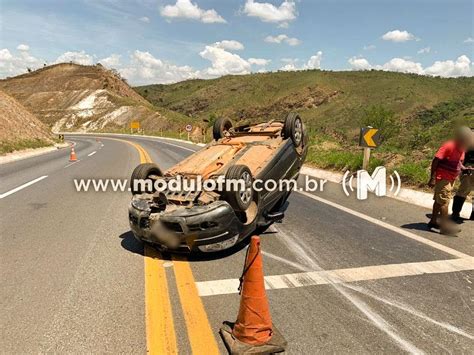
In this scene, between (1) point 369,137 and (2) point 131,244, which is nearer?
(2) point 131,244

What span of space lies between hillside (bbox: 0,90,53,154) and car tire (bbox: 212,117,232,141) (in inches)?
760

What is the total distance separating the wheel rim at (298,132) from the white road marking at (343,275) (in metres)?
3.38

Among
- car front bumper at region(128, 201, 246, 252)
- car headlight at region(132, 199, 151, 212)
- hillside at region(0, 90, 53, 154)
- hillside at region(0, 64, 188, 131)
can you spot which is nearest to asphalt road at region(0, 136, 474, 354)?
car front bumper at region(128, 201, 246, 252)

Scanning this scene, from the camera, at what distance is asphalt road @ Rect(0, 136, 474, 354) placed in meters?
2.99

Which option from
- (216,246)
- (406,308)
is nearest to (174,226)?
(216,246)

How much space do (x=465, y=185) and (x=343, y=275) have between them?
361 cm

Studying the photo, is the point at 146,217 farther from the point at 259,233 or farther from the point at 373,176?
the point at 373,176

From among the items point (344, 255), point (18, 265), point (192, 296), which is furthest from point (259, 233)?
point (18, 265)

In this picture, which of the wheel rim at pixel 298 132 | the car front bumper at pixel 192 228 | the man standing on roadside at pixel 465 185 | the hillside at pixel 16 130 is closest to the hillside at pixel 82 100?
the hillside at pixel 16 130

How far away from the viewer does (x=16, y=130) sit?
31000mm

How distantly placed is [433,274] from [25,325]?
4.17 meters

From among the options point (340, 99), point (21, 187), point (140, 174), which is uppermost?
point (340, 99)

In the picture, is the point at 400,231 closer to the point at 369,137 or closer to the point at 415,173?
the point at 415,173

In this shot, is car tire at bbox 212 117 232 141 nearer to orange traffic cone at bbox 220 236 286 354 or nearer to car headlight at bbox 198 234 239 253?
car headlight at bbox 198 234 239 253
